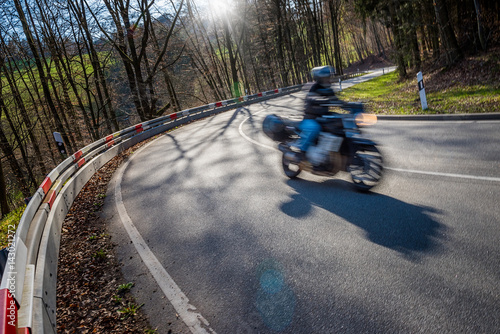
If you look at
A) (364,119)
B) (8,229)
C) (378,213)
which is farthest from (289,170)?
(8,229)

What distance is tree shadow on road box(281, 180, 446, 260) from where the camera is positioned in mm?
3902

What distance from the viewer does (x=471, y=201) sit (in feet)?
15.0

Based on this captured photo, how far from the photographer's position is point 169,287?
4074 mm

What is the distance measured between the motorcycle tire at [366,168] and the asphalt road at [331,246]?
0.18 metres

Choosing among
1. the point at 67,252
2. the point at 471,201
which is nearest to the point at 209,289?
the point at 67,252

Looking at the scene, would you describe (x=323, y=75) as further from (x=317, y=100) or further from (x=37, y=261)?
(x=37, y=261)

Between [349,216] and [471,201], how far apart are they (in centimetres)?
168

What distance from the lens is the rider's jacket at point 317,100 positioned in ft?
19.7

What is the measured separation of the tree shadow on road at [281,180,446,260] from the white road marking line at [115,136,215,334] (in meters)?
2.20

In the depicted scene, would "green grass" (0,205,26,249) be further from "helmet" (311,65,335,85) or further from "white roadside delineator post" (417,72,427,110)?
"white roadside delineator post" (417,72,427,110)

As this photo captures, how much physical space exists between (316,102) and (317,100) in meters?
0.04

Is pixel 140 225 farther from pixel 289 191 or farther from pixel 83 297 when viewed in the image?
pixel 289 191

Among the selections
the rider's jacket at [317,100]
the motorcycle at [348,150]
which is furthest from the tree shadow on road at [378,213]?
the rider's jacket at [317,100]

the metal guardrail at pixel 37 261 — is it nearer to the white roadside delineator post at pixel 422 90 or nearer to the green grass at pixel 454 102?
the green grass at pixel 454 102
